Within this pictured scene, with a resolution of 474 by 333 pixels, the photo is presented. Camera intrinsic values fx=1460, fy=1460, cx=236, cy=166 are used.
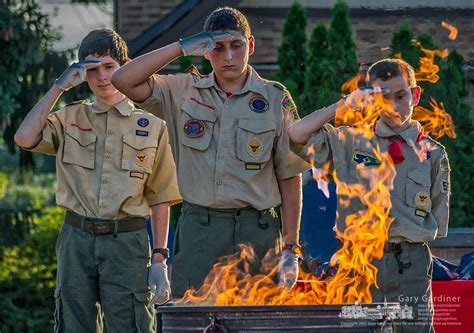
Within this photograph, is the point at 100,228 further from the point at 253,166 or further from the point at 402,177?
the point at 402,177

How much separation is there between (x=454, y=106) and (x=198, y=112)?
4.75 m

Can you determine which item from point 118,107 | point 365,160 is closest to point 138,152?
point 118,107

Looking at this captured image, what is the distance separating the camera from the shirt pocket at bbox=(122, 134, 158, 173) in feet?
26.1

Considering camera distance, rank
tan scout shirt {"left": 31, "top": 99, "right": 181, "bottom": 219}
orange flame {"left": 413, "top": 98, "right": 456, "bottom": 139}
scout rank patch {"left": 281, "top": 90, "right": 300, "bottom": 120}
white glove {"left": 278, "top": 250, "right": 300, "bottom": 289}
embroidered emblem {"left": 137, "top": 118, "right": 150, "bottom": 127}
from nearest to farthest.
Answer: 1. white glove {"left": 278, "top": 250, "right": 300, "bottom": 289}
2. scout rank patch {"left": 281, "top": 90, "right": 300, "bottom": 120}
3. tan scout shirt {"left": 31, "top": 99, "right": 181, "bottom": 219}
4. embroidered emblem {"left": 137, "top": 118, "right": 150, "bottom": 127}
5. orange flame {"left": 413, "top": 98, "right": 456, "bottom": 139}

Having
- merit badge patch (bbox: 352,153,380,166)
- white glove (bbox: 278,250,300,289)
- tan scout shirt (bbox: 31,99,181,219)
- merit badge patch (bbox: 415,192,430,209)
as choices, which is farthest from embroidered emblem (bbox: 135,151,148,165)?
merit badge patch (bbox: 415,192,430,209)

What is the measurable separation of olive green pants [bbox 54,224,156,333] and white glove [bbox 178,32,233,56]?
1162 mm

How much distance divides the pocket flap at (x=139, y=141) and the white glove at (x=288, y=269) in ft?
3.47

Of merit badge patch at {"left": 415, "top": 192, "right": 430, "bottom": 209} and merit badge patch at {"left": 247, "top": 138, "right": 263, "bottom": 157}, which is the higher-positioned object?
merit badge patch at {"left": 247, "top": 138, "right": 263, "bottom": 157}

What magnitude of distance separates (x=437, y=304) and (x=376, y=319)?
279 cm

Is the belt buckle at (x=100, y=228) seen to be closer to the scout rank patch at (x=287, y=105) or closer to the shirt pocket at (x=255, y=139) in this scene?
the shirt pocket at (x=255, y=139)

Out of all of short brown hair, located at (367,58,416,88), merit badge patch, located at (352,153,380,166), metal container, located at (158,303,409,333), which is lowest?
metal container, located at (158,303,409,333)

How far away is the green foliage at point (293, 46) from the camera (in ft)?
44.5

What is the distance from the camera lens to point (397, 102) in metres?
7.46

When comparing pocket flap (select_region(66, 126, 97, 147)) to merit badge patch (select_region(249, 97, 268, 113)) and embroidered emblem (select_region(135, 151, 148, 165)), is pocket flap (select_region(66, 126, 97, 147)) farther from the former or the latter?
merit badge patch (select_region(249, 97, 268, 113))
